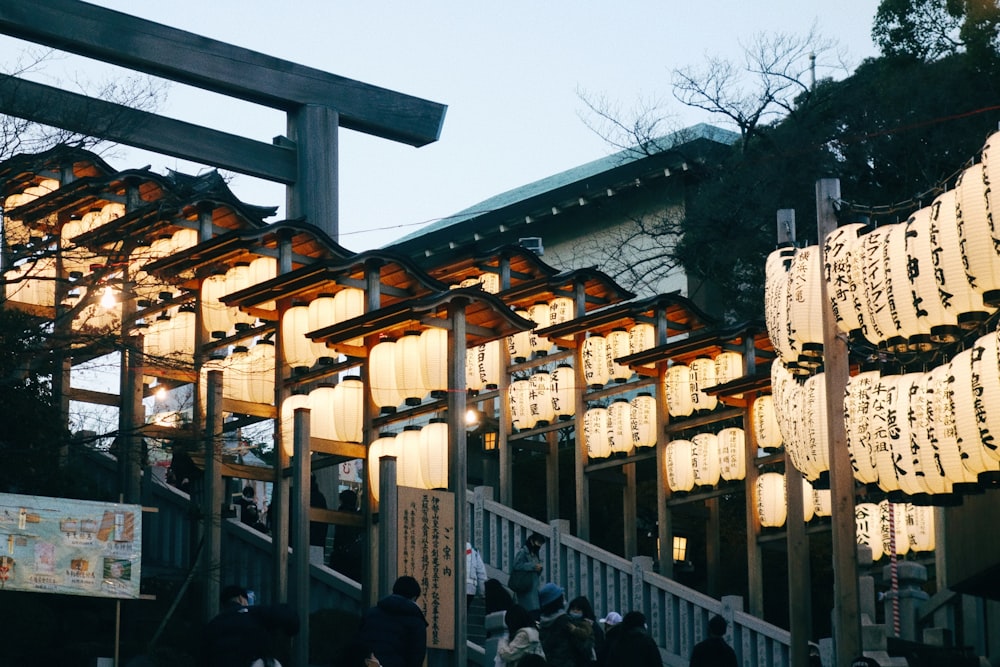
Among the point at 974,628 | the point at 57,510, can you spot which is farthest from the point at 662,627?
the point at 57,510

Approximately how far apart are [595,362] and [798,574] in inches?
244

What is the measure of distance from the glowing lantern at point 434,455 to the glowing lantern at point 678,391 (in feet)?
19.0

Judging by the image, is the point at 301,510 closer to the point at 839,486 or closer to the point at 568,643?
the point at 568,643

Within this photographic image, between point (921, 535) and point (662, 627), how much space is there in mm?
4000

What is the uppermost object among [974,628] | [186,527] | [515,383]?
[515,383]

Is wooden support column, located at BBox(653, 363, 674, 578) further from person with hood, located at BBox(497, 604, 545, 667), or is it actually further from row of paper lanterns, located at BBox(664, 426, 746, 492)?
person with hood, located at BBox(497, 604, 545, 667)

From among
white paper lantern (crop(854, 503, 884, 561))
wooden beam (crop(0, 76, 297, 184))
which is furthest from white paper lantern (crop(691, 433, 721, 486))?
wooden beam (crop(0, 76, 297, 184))

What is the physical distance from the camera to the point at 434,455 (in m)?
18.0

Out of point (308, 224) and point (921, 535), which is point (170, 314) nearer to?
point (308, 224)

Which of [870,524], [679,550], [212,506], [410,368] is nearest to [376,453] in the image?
[410,368]

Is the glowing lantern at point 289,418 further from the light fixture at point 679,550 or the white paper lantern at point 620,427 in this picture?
the light fixture at point 679,550

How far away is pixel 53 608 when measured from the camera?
56.1ft

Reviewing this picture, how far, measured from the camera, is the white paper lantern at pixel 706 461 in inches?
875

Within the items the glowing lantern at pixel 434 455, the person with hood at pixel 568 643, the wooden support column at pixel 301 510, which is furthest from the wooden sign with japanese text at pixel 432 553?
the person with hood at pixel 568 643
